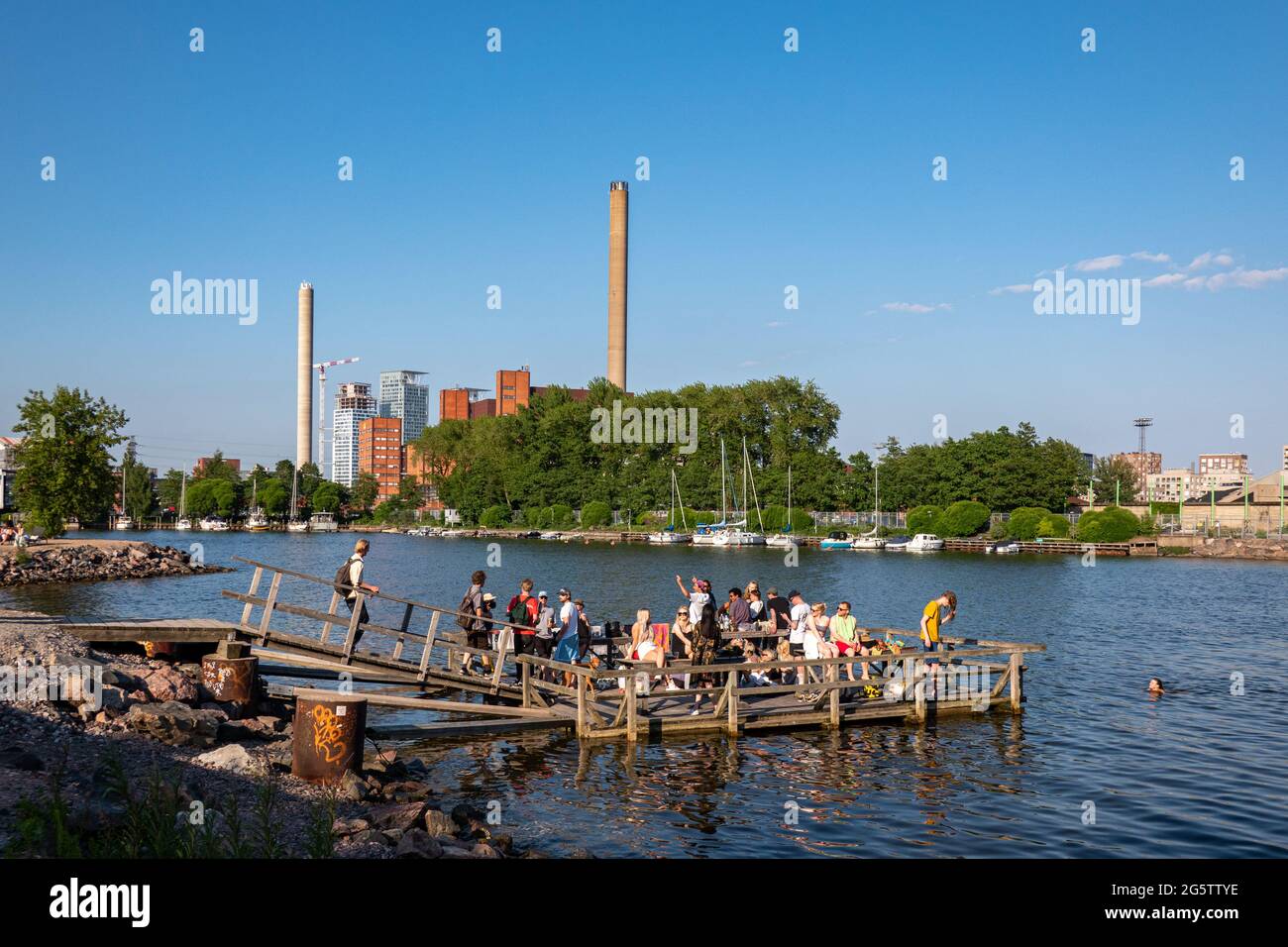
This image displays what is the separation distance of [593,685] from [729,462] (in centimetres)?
11735

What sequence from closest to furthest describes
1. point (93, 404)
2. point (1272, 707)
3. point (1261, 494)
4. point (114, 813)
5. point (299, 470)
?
point (114, 813), point (1272, 707), point (93, 404), point (1261, 494), point (299, 470)

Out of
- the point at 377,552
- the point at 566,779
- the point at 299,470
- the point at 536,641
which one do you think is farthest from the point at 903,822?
the point at 299,470

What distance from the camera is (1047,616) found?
1826 inches

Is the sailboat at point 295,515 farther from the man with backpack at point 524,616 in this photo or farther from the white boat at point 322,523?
the man with backpack at point 524,616

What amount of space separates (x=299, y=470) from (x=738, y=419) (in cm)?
9608

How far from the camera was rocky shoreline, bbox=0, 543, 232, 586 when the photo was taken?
54.5 meters

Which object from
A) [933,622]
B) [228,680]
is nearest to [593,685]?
[228,680]

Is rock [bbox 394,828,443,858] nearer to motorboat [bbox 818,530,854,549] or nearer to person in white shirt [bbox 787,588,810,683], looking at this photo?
person in white shirt [bbox 787,588,810,683]

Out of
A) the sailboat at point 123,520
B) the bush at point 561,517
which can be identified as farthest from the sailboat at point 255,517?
the bush at point 561,517

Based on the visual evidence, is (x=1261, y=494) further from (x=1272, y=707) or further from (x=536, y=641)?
(x=536, y=641)

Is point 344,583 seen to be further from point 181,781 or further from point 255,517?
point 255,517

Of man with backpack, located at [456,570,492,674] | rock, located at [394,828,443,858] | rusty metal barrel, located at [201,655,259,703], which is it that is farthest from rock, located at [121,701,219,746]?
man with backpack, located at [456,570,492,674]

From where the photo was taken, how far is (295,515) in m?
180

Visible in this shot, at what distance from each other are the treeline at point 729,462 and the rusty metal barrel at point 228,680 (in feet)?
376
